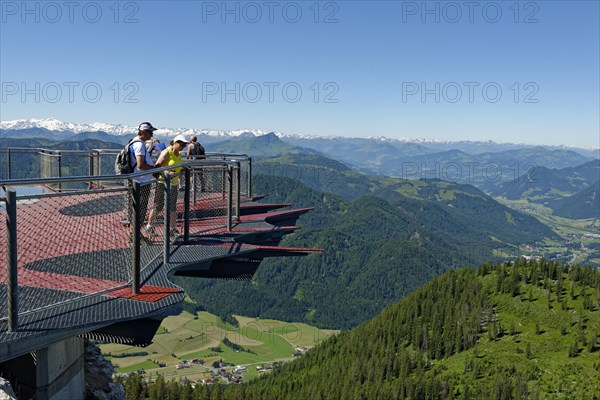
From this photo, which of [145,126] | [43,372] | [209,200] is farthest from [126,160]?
[209,200]

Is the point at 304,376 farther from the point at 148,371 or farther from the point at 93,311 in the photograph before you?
the point at 93,311

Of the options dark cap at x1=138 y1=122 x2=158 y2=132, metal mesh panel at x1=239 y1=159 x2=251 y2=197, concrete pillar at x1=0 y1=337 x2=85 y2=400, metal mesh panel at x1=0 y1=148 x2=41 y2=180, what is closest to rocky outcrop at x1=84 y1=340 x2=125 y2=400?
concrete pillar at x1=0 y1=337 x2=85 y2=400

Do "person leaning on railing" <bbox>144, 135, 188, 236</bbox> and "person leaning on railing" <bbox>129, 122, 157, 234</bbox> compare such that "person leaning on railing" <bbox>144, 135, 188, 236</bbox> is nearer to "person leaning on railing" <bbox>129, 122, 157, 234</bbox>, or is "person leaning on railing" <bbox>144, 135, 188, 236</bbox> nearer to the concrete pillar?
"person leaning on railing" <bbox>129, 122, 157, 234</bbox>

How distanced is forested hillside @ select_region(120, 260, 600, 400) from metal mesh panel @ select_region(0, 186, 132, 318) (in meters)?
79.0

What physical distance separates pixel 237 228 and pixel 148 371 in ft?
645

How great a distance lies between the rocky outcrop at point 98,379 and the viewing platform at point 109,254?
3148 millimetres

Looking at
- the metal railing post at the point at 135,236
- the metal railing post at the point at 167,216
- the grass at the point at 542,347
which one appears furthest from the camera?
the grass at the point at 542,347

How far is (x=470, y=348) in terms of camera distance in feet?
443

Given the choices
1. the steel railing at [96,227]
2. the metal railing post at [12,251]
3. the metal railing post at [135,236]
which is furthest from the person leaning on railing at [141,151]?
the metal railing post at [12,251]

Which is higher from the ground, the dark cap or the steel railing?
the dark cap

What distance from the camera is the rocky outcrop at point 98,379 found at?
11531 mm

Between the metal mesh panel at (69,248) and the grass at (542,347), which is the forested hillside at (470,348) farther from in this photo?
the metal mesh panel at (69,248)

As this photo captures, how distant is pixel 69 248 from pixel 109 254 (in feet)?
3.50

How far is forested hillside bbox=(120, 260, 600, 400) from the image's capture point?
110000mm
